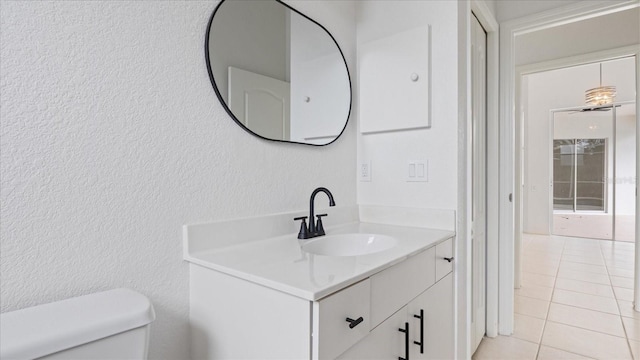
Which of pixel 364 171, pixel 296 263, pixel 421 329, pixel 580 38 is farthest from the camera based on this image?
pixel 580 38

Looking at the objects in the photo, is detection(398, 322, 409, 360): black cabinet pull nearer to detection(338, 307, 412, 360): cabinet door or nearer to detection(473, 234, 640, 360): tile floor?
detection(338, 307, 412, 360): cabinet door

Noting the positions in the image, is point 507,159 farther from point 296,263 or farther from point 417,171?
point 296,263

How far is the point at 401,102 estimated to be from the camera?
5.55 feet

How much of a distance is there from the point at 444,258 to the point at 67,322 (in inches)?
52.0

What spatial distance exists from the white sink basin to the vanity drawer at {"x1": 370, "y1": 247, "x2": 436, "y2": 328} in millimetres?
157

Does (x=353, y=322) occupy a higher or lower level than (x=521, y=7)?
lower

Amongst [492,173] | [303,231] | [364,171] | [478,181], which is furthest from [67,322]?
[492,173]

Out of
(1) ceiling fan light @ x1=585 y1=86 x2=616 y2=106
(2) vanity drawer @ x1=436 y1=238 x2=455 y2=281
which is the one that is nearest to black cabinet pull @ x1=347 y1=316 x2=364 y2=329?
(2) vanity drawer @ x1=436 y1=238 x2=455 y2=281

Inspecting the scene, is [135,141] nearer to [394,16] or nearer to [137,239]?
[137,239]

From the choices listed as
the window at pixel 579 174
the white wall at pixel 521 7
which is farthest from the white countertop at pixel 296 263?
the window at pixel 579 174

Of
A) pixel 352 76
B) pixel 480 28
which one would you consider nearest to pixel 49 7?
pixel 352 76

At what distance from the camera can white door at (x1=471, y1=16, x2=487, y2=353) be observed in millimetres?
1887

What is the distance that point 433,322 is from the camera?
137 centimetres

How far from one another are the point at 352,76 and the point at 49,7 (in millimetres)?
1347
